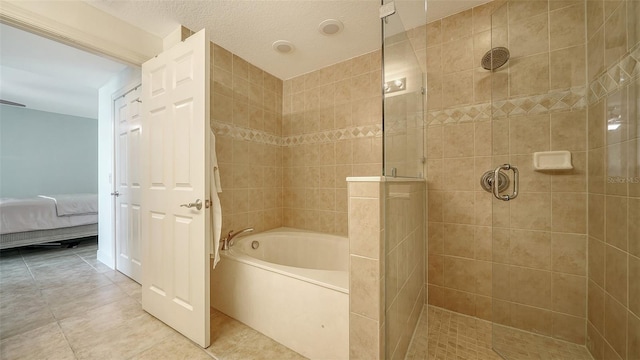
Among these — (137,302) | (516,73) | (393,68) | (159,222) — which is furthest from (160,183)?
(516,73)

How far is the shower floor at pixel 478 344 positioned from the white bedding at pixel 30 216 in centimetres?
464

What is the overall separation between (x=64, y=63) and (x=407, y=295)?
4.05 metres

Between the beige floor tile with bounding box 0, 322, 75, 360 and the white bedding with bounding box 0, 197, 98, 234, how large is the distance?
2476mm

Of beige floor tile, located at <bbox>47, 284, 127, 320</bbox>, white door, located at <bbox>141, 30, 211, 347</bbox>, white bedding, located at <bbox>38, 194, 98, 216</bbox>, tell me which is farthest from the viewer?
white bedding, located at <bbox>38, 194, 98, 216</bbox>

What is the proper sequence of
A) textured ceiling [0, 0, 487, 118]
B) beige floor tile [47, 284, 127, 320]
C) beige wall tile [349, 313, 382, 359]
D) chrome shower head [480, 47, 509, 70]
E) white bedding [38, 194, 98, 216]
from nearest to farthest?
beige wall tile [349, 313, 382, 359] → chrome shower head [480, 47, 509, 70] → textured ceiling [0, 0, 487, 118] → beige floor tile [47, 284, 127, 320] → white bedding [38, 194, 98, 216]

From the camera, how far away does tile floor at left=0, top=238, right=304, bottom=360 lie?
1336 millimetres

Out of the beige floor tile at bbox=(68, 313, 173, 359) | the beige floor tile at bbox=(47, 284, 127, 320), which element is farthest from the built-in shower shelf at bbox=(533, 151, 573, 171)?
the beige floor tile at bbox=(47, 284, 127, 320)

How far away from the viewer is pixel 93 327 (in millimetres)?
1565

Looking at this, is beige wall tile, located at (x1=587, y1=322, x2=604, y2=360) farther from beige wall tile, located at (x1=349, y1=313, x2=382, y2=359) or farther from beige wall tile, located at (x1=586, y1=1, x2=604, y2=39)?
beige wall tile, located at (x1=586, y1=1, x2=604, y2=39)

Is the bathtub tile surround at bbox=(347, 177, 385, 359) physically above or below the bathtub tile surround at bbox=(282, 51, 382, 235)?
below

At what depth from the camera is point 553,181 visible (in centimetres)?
135

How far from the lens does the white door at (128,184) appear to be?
225 centimetres

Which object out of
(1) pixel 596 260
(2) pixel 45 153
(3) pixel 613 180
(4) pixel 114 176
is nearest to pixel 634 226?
(3) pixel 613 180

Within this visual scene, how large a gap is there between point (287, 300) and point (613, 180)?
1764 mm
